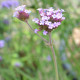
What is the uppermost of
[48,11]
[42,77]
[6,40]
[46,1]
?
[6,40]

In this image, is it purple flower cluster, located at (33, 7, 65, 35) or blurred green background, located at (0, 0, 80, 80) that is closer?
purple flower cluster, located at (33, 7, 65, 35)

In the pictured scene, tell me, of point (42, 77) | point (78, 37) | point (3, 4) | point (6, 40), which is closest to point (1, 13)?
point (3, 4)

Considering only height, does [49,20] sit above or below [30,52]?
below

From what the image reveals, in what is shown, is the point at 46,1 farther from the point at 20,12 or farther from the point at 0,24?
the point at 0,24

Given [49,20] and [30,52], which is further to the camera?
[30,52]

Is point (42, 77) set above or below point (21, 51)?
below

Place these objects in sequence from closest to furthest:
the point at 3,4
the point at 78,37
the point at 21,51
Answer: the point at 3,4
the point at 21,51
the point at 78,37

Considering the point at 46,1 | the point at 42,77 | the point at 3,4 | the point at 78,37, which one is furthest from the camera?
the point at 78,37

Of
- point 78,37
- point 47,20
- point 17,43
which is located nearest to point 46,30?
point 47,20

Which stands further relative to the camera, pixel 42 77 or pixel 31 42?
pixel 31 42

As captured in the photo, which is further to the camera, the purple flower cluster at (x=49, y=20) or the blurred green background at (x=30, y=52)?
the blurred green background at (x=30, y=52)
